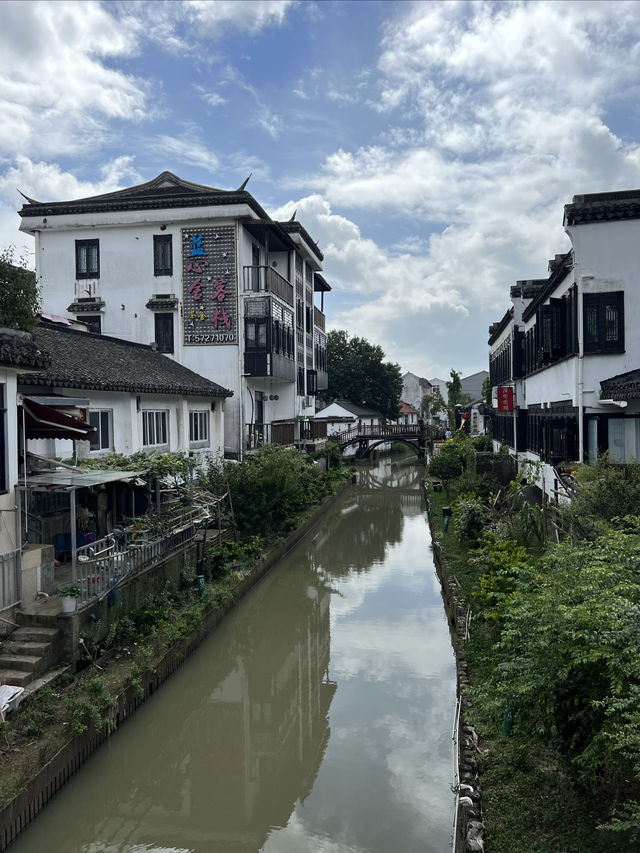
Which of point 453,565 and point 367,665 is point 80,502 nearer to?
point 367,665

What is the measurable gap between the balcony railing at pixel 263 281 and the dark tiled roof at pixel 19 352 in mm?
17428

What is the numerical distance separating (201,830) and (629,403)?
12.6 meters

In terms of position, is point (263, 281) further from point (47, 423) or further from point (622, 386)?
point (47, 423)

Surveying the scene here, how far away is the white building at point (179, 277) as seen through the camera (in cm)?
2673

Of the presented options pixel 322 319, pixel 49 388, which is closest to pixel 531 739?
pixel 49 388

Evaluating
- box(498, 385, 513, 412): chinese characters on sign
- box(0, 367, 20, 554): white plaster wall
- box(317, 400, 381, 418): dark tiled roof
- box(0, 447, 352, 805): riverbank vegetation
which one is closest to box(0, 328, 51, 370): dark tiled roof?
box(0, 367, 20, 554): white plaster wall

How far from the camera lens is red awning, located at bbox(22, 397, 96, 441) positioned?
1126 centimetres

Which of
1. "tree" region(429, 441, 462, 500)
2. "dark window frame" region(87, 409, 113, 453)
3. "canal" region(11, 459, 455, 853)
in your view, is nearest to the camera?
"canal" region(11, 459, 455, 853)

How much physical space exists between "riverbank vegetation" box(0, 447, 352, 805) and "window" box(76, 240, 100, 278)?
1266 cm

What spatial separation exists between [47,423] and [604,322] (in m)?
12.7

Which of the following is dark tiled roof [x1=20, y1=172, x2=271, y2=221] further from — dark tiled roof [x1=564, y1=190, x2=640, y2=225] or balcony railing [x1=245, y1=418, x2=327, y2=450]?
dark tiled roof [x1=564, y1=190, x2=640, y2=225]

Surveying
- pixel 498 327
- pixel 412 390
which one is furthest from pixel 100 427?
pixel 412 390

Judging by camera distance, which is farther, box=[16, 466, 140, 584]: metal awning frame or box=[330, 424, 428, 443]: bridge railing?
box=[330, 424, 428, 443]: bridge railing

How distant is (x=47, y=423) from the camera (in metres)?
11.3
